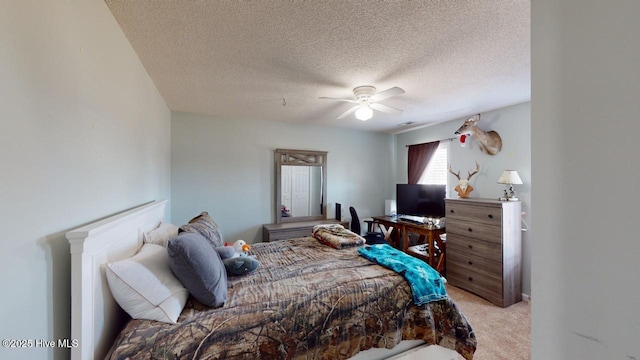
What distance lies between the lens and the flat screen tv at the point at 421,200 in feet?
12.4

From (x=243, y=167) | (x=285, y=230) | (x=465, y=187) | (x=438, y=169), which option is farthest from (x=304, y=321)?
(x=438, y=169)

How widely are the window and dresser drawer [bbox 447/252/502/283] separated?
4.47 feet

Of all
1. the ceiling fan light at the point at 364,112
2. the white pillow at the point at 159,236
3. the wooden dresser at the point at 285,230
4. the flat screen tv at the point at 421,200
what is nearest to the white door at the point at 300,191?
the wooden dresser at the point at 285,230

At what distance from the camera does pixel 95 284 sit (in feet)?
3.49

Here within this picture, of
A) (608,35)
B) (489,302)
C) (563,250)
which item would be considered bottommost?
(489,302)

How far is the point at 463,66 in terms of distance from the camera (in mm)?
2068

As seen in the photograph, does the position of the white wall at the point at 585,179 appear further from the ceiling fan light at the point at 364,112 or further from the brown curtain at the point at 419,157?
the brown curtain at the point at 419,157

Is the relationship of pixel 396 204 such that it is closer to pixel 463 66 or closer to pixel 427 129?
pixel 427 129

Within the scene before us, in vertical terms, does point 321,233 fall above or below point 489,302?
above

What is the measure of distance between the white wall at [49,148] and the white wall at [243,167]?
2153 millimetres

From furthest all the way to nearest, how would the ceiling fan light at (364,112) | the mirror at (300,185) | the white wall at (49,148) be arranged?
the mirror at (300,185)
the ceiling fan light at (364,112)
the white wall at (49,148)

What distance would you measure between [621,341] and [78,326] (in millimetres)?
1633

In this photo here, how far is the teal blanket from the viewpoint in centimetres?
171

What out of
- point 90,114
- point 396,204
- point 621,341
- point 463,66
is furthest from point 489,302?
point 90,114
